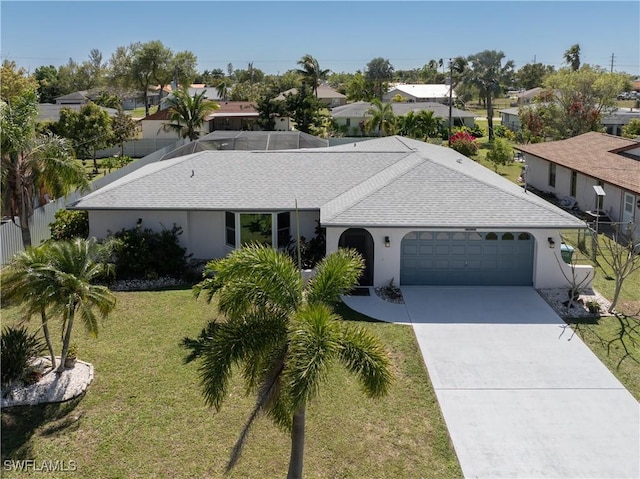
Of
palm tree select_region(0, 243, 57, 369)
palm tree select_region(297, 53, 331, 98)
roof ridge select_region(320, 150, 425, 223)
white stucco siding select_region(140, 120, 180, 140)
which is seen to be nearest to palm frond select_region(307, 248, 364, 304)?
palm tree select_region(0, 243, 57, 369)

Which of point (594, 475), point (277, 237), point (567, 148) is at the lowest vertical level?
point (594, 475)

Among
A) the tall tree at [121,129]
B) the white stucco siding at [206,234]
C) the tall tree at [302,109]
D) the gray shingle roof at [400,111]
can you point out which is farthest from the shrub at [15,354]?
the gray shingle roof at [400,111]

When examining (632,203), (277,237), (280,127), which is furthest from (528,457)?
(280,127)

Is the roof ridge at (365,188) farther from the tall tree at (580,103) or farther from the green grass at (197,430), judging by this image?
the tall tree at (580,103)

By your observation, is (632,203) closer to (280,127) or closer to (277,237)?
(277,237)

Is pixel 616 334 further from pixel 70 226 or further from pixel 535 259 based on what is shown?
pixel 70 226

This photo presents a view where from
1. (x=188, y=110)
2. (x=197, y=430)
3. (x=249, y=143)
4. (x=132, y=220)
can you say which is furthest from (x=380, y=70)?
(x=197, y=430)
